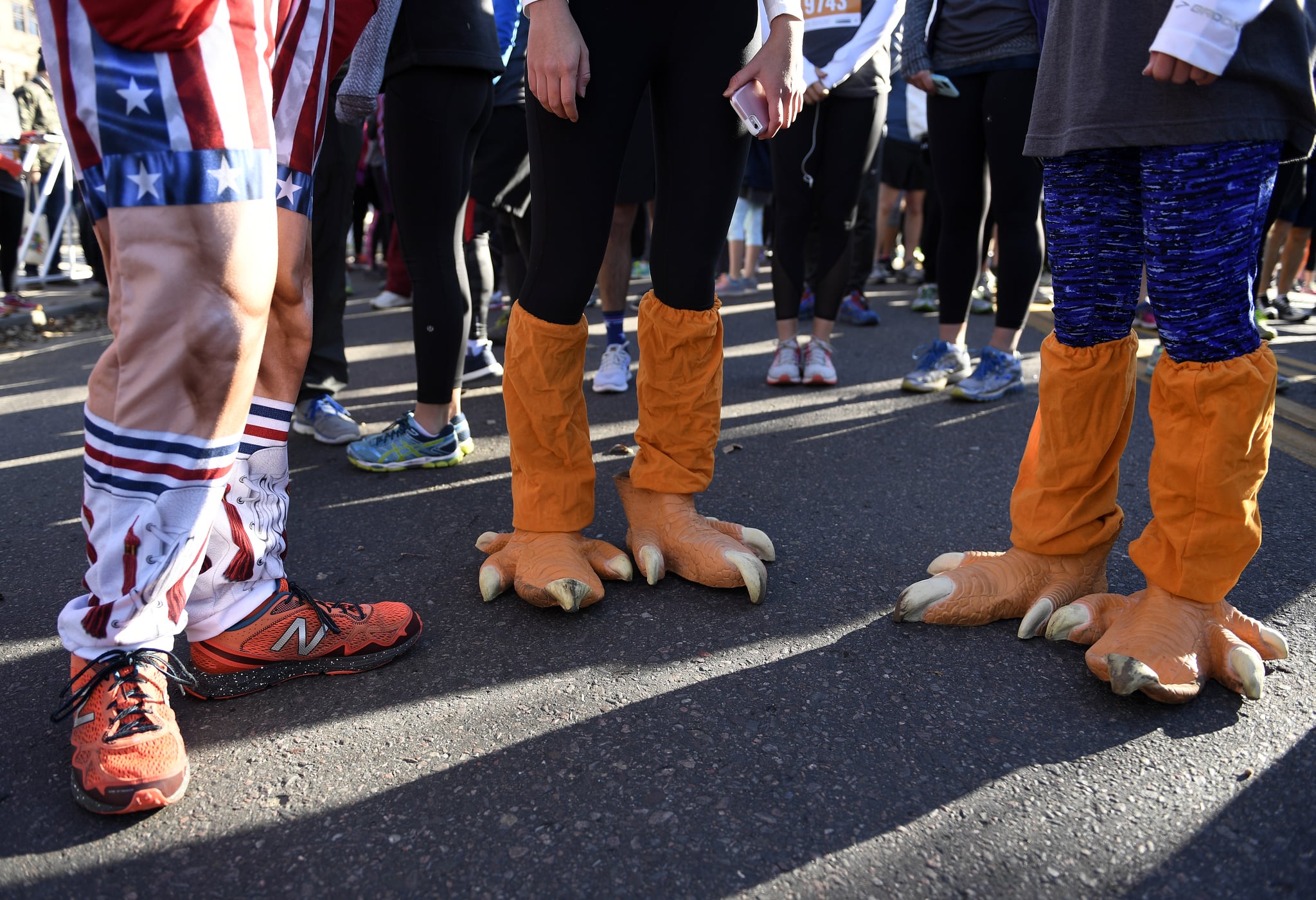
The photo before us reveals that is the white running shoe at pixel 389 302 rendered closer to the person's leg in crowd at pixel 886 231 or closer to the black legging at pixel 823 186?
the black legging at pixel 823 186

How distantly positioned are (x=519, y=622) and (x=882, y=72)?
2810 millimetres

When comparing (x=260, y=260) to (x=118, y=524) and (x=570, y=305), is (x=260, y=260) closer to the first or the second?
(x=118, y=524)

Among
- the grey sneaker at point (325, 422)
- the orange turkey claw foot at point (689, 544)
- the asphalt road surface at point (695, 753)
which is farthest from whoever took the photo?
the grey sneaker at point (325, 422)

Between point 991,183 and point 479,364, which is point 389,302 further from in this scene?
point 991,183

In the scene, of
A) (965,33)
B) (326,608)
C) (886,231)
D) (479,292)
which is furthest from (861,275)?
(326,608)

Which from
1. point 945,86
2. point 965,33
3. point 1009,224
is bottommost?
point 1009,224

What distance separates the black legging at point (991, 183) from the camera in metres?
3.06

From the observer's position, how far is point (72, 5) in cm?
110

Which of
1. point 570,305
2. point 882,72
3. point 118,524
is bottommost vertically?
point 118,524

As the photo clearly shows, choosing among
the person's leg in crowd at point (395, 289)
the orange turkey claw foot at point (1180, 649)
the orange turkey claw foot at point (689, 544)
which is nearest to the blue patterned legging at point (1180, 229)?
the orange turkey claw foot at point (1180, 649)

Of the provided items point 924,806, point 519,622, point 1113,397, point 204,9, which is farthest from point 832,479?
point 204,9

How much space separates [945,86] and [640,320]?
193 centimetres

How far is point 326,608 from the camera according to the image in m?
1.61

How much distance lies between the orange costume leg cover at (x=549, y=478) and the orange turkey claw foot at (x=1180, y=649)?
3.06ft
